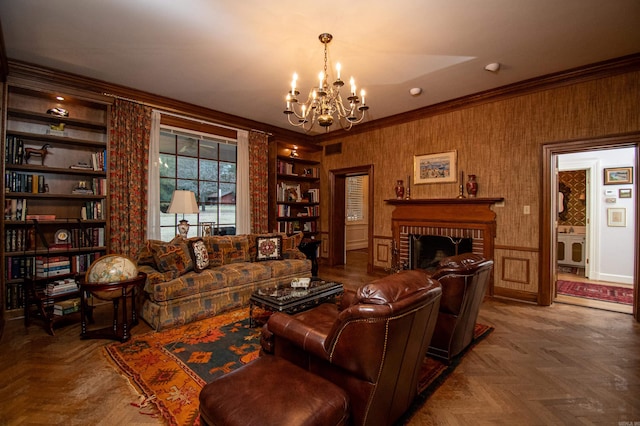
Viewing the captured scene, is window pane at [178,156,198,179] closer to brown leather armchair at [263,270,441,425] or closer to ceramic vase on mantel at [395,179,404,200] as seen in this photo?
ceramic vase on mantel at [395,179,404,200]

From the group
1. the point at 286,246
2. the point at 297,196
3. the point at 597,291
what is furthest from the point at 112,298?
the point at 597,291

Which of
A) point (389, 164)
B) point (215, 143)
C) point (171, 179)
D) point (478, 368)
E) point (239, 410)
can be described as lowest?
point (478, 368)

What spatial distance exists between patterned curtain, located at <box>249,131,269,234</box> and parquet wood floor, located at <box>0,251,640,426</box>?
279 centimetres

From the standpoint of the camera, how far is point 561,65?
3.34 metres

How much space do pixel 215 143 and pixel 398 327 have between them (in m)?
4.82

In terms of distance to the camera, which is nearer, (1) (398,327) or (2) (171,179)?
(1) (398,327)

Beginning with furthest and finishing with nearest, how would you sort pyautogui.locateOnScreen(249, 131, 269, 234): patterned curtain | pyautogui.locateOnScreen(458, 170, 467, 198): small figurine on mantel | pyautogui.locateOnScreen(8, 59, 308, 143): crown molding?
1. pyautogui.locateOnScreen(249, 131, 269, 234): patterned curtain
2. pyautogui.locateOnScreen(458, 170, 467, 198): small figurine on mantel
3. pyautogui.locateOnScreen(8, 59, 308, 143): crown molding

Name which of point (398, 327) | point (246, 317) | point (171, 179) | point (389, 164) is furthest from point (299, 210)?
point (398, 327)

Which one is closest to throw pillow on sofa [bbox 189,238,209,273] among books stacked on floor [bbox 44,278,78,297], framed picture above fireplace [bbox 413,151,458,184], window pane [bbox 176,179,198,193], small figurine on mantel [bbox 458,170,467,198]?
books stacked on floor [bbox 44,278,78,297]

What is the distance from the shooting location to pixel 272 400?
45.3 inches

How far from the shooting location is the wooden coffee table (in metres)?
2.60

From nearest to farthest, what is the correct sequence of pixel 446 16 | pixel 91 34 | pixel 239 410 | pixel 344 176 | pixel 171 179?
pixel 239 410
pixel 446 16
pixel 91 34
pixel 171 179
pixel 344 176

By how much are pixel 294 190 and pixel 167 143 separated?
2568mm

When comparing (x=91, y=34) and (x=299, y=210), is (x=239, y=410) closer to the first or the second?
(x=91, y=34)
